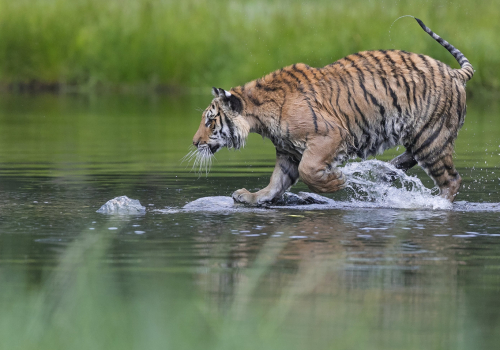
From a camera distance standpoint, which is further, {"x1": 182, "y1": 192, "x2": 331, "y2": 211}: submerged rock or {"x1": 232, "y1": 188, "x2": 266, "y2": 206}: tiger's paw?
{"x1": 232, "y1": 188, "x2": 266, "y2": 206}: tiger's paw

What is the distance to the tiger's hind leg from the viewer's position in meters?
7.59

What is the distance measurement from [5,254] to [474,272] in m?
2.45

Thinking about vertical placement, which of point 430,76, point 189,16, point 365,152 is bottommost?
point 365,152

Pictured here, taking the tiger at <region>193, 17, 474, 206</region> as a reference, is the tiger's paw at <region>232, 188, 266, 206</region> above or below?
below

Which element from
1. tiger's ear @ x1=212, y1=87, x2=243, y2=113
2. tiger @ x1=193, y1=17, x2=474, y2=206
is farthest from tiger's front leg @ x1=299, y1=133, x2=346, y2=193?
tiger's ear @ x1=212, y1=87, x2=243, y2=113

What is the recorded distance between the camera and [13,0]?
2619cm

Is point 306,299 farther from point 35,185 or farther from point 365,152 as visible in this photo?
point 35,185

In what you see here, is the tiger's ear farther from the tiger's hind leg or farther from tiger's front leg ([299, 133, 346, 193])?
the tiger's hind leg

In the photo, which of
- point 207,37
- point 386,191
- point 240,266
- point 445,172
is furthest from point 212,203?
point 207,37

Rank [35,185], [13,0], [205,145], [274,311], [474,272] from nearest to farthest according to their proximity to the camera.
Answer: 1. [274,311]
2. [474,272]
3. [205,145]
4. [35,185]
5. [13,0]

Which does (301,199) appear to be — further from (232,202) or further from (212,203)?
(212,203)

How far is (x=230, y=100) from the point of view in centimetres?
725

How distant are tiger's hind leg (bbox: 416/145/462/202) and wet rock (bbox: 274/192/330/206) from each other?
2.73ft

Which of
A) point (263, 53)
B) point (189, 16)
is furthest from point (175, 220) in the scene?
point (189, 16)
